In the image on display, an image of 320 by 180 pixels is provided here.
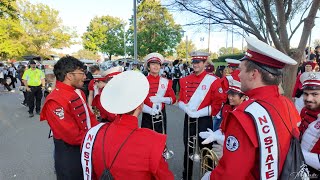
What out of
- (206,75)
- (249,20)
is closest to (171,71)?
(249,20)

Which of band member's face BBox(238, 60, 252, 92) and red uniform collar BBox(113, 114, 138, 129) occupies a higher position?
band member's face BBox(238, 60, 252, 92)

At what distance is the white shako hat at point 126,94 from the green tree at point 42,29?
39.7 metres

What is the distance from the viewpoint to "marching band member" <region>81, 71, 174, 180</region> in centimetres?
167

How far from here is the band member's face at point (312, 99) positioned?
2.57 meters

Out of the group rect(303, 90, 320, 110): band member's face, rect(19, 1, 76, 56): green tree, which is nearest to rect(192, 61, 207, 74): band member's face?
rect(303, 90, 320, 110): band member's face

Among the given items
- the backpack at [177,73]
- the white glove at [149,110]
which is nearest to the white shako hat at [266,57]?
the white glove at [149,110]

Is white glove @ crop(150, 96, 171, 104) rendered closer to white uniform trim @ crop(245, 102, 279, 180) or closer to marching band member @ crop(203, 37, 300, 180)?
marching band member @ crop(203, 37, 300, 180)

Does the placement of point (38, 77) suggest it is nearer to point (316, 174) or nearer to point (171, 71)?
point (171, 71)

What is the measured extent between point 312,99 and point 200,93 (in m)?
1.77

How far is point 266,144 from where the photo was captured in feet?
5.13

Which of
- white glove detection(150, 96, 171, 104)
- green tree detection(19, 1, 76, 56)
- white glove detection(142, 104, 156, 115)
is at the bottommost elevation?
white glove detection(142, 104, 156, 115)

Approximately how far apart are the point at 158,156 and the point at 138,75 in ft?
1.69

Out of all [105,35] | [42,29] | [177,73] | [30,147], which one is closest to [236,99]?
[30,147]

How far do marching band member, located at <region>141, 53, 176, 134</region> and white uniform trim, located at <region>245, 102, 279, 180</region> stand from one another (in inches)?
119
